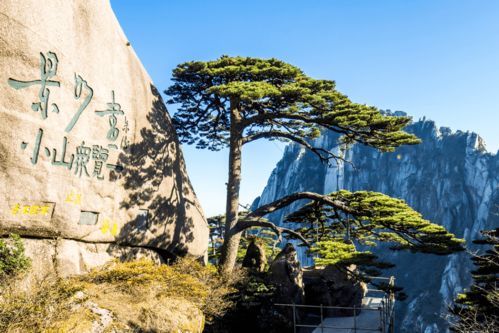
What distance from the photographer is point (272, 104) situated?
1374cm

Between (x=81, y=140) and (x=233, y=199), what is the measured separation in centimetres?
645

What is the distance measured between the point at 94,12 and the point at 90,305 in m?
7.23

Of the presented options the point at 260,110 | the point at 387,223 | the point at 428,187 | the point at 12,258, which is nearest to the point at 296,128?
the point at 260,110

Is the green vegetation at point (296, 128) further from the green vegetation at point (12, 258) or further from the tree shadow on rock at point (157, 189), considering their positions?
the green vegetation at point (12, 258)

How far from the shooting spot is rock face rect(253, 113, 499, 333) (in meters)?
72.4

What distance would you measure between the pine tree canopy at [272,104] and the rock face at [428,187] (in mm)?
46319

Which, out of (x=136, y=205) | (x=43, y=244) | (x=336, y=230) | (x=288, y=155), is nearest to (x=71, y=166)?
(x=43, y=244)

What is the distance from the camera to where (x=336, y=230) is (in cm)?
1619

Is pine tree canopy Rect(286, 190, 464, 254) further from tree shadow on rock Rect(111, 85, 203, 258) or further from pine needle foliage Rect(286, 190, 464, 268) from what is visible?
tree shadow on rock Rect(111, 85, 203, 258)

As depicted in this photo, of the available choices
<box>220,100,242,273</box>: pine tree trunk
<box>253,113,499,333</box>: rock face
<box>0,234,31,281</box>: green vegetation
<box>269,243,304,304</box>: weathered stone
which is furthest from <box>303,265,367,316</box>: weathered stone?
<box>253,113,499,333</box>: rock face

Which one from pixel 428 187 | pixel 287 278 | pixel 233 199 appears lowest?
pixel 287 278

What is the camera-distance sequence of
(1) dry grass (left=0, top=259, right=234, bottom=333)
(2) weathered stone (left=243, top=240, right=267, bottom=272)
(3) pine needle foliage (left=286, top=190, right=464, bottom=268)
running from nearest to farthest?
(1) dry grass (left=0, top=259, right=234, bottom=333), (3) pine needle foliage (left=286, top=190, right=464, bottom=268), (2) weathered stone (left=243, top=240, right=267, bottom=272)

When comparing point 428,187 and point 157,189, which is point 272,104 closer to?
point 157,189

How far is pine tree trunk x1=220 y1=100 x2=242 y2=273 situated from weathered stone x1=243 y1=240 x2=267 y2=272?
54.8 inches
